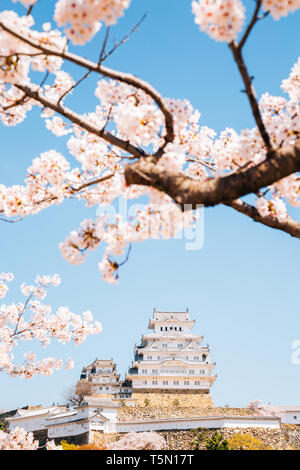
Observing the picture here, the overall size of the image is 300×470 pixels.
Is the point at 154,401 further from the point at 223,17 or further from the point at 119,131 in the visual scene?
the point at 223,17

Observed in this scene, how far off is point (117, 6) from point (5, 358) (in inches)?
302

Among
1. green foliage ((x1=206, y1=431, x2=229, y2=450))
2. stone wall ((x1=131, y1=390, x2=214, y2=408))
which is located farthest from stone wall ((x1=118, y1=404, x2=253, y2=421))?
green foliage ((x1=206, y1=431, x2=229, y2=450))

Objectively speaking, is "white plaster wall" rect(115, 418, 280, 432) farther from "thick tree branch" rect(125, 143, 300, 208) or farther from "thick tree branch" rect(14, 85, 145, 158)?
"thick tree branch" rect(125, 143, 300, 208)

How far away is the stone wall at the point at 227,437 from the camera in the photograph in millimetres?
21438

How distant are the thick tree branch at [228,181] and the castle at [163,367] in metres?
35.7

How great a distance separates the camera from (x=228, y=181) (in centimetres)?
299

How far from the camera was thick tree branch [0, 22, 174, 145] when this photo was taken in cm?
323

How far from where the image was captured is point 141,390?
35906 mm

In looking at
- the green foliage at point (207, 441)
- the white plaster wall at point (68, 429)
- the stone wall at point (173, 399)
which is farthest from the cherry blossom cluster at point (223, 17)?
the stone wall at point (173, 399)

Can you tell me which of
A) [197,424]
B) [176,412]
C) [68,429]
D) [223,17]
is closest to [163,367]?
[176,412]

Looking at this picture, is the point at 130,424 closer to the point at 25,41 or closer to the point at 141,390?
the point at 141,390

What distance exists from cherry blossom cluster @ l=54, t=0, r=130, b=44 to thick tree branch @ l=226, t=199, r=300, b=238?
6.02 feet

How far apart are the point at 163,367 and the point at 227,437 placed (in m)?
16.3
